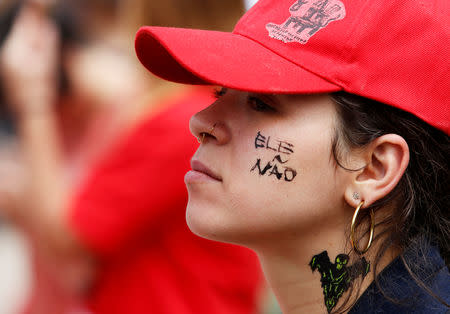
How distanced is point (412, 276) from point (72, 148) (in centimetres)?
203

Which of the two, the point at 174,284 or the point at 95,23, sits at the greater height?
the point at 95,23

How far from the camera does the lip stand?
169 centimetres

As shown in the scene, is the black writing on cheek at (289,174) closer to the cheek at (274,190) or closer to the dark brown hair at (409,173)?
the cheek at (274,190)

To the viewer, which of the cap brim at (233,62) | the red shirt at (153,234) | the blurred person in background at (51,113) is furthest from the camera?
the blurred person in background at (51,113)

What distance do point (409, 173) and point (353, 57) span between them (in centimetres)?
33

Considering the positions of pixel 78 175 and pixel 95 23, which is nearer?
pixel 78 175

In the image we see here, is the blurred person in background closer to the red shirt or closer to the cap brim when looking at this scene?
the red shirt

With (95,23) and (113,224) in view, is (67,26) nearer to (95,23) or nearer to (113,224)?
(95,23)

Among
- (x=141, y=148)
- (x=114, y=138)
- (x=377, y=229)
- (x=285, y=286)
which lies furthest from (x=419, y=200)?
(x=114, y=138)

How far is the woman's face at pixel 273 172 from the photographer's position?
1.62 metres

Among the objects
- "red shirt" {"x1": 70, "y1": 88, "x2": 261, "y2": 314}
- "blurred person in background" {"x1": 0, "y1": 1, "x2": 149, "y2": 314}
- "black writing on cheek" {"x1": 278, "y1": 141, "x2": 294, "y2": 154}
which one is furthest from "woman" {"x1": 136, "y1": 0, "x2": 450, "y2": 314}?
"blurred person in background" {"x1": 0, "y1": 1, "x2": 149, "y2": 314}

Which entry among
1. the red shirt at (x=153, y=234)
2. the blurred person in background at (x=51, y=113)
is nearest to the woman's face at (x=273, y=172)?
the red shirt at (x=153, y=234)

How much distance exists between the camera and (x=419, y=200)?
1714 millimetres

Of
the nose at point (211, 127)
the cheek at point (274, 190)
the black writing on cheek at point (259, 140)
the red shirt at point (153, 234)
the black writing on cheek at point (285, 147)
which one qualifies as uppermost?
the nose at point (211, 127)
